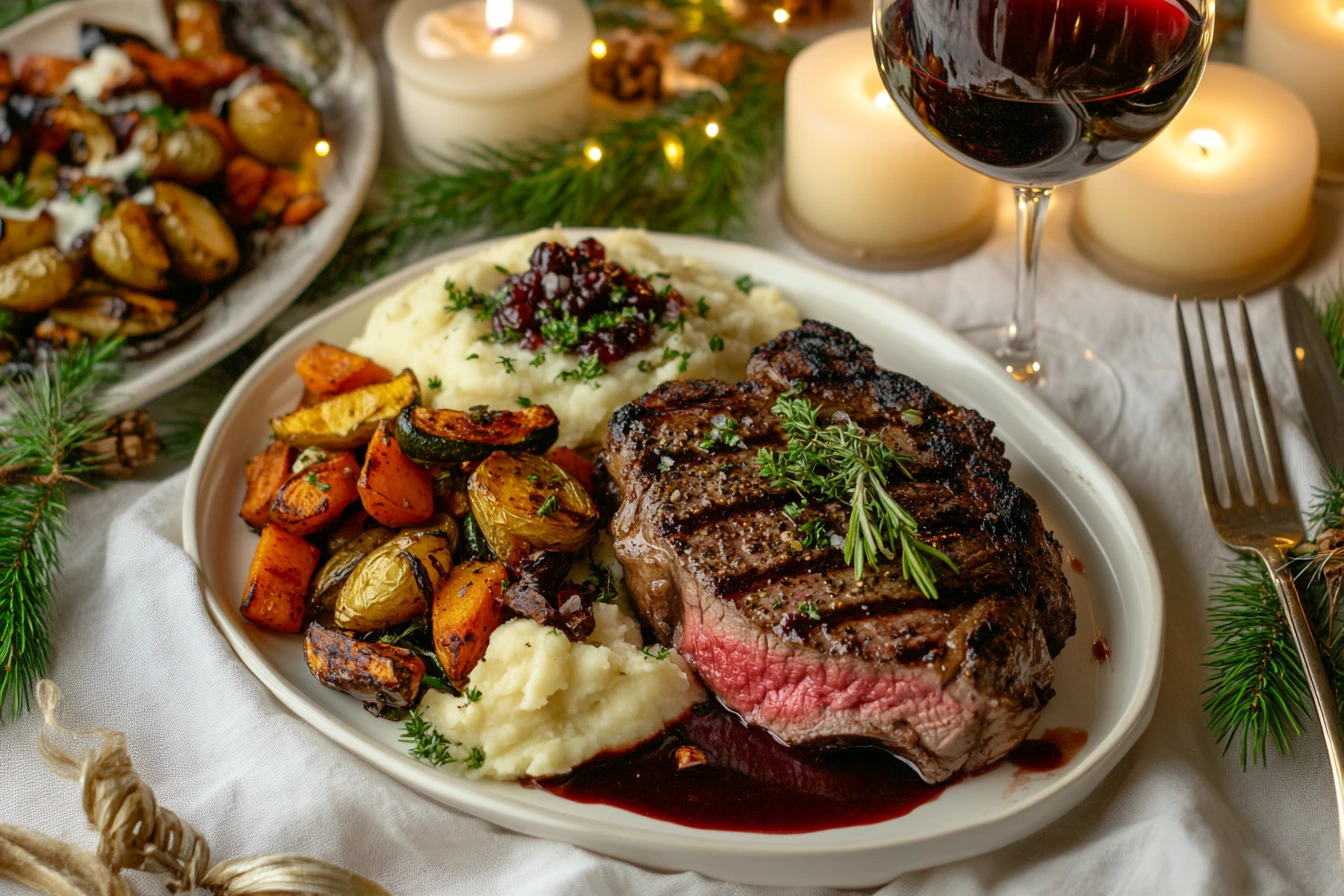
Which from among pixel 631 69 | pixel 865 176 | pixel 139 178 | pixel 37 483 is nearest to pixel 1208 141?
pixel 865 176

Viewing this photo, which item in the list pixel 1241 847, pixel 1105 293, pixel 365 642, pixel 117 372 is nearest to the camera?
pixel 1241 847

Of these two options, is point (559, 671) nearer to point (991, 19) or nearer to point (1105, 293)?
point (991, 19)

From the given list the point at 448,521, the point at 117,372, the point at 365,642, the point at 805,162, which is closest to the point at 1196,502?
the point at 805,162

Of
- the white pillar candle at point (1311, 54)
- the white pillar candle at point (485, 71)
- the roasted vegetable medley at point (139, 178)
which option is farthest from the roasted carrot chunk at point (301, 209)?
the white pillar candle at point (1311, 54)

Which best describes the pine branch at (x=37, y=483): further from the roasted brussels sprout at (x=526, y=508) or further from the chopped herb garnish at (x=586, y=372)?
the chopped herb garnish at (x=586, y=372)

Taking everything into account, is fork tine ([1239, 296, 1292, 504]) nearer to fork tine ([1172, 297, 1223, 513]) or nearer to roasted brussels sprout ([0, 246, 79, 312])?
fork tine ([1172, 297, 1223, 513])

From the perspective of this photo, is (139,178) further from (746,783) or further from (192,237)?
(746,783)
